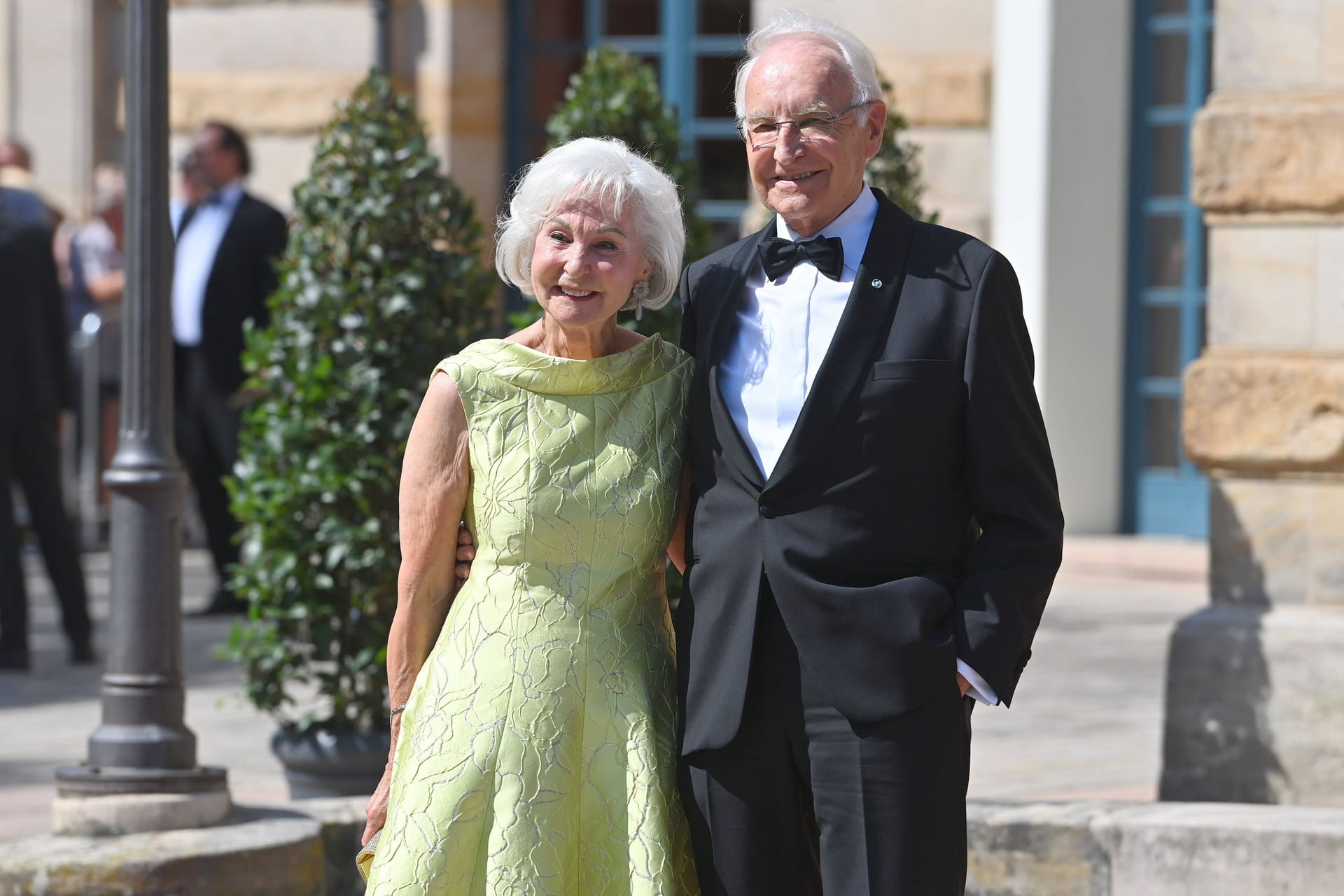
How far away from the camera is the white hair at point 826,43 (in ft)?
10.5

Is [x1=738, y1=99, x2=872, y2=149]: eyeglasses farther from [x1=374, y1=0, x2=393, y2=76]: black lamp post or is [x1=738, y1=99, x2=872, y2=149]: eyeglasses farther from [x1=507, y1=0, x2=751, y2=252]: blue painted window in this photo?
[x1=507, y1=0, x2=751, y2=252]: blue painted window

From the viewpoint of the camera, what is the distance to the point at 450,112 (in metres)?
11.7

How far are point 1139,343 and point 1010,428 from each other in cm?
824

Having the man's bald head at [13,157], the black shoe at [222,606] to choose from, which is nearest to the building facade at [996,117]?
the man's bald head at [13,157]

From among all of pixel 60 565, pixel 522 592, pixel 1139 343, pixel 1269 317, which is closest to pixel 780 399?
pixel 522 592

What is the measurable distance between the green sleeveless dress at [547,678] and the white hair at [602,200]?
164mm

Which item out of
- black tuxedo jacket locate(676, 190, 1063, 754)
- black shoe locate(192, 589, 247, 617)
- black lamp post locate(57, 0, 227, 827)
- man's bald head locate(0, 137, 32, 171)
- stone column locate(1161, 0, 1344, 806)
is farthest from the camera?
man's bald head locate(0, 137, 32, 171)

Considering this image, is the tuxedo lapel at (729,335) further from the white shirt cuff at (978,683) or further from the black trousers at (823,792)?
the white shirt cuff at (978,683)

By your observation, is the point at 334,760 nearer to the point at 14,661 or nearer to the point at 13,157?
the point at 14,661

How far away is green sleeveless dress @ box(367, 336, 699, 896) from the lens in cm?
319

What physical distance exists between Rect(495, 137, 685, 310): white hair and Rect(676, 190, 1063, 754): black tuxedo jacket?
1.02 feet

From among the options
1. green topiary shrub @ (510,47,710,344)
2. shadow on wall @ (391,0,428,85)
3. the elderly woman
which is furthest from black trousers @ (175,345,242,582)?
the elderly woman

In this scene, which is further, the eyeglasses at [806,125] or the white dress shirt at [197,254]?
the white dress shirt at [197,254]

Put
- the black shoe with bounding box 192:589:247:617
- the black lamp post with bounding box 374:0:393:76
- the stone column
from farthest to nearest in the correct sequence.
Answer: the black lamp post with bounding box 374:0:393:76 → the black shoe with bounding box 192:589:247:617 → the stone column
